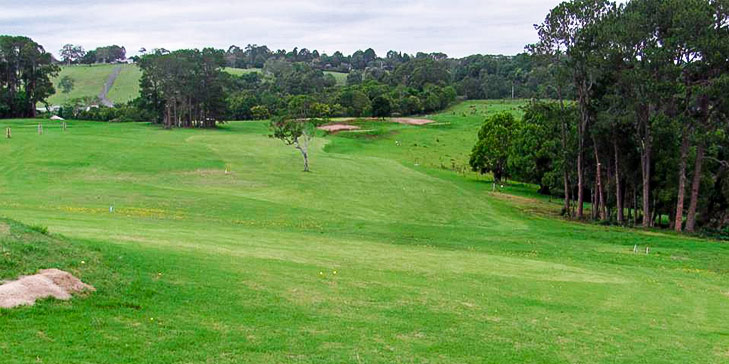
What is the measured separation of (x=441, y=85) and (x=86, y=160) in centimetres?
13667

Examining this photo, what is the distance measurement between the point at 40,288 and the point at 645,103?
43259 millimetres

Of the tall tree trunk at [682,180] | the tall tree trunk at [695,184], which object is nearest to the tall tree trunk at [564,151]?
the tall tree trunk at [682,180]

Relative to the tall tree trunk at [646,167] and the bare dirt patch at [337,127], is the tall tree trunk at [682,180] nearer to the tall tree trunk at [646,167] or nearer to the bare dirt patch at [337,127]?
the tall tree trunk at [646,167]

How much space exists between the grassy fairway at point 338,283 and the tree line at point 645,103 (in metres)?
7.94

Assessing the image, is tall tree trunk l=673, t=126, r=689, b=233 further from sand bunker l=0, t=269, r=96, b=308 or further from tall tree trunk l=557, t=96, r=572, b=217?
sand bunker l=0, t=269, r=96, b=308

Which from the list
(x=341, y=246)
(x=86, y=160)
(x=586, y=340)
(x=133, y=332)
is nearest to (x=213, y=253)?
(x=341, y=246)

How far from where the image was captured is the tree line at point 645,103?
144ft

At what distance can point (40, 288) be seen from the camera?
12.4 meters

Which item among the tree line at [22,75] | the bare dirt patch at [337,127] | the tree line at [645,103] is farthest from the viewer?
the tree line at [22,75]

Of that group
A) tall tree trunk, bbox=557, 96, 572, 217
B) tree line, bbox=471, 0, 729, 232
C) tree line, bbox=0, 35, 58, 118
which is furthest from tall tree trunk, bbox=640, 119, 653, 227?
tree line, bbox=0, 35, 58, 118

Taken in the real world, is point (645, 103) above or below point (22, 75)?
below

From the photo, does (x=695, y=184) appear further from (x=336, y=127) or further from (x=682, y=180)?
(x=336, y=127)

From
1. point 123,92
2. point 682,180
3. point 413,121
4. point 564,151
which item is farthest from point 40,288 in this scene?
point 123,92

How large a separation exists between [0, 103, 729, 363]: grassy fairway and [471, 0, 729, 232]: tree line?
7.94m
